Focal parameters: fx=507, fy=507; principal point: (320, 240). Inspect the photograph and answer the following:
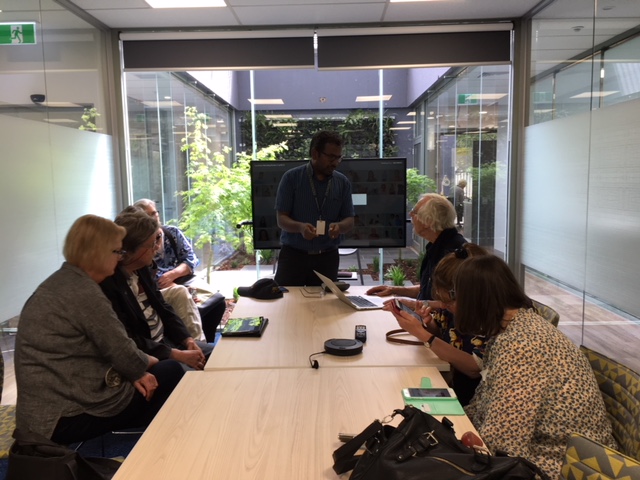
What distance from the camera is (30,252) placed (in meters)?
3.62

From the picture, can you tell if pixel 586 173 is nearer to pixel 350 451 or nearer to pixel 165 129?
pixel 350 451

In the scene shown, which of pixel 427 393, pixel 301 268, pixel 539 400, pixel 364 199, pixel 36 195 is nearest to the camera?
pixel 539 400

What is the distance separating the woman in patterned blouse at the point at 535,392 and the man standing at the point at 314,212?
2.07m

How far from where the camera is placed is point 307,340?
93.9 inches

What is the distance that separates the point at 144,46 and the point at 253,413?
452 centimetres

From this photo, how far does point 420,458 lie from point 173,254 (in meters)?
3.52

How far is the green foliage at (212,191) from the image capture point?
571 centimetres

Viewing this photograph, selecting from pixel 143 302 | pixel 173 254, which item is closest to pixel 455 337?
pixel 143 302

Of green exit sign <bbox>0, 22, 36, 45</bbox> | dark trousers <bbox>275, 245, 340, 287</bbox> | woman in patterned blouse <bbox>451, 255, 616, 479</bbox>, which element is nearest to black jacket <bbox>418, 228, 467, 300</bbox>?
dark trousers <bbox>275, 245, 340, 287</bbox>

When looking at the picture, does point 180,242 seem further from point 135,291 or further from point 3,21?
point 3,21

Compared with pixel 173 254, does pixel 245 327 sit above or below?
below

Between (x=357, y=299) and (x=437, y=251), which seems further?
(x=357, y=299)

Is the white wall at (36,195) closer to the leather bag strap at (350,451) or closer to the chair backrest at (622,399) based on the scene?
the leather bag strap at (350,451)

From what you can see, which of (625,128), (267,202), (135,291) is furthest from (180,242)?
(625,128)
